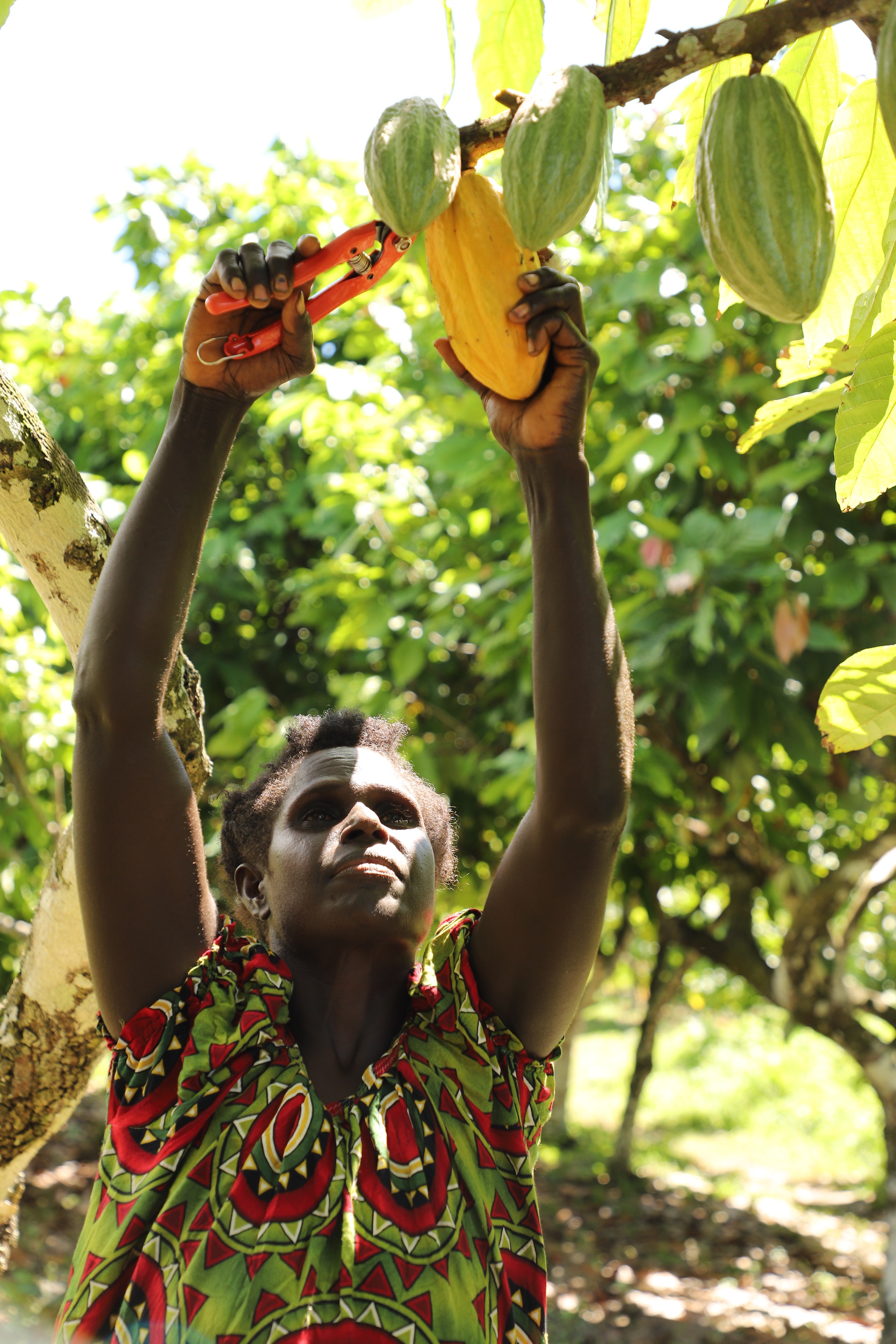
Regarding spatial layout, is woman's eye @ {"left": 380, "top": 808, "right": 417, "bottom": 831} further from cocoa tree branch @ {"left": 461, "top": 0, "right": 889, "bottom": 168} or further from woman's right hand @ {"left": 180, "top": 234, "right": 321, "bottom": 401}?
cocoa tree branch @ {"left": 461, "top": 0, "right": 889, "bottom": 168}

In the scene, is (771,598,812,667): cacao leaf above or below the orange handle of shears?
above

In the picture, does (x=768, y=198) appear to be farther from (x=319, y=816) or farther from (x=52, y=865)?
(x=52, y=865)

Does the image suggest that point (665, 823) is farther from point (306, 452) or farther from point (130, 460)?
point (306, 452)

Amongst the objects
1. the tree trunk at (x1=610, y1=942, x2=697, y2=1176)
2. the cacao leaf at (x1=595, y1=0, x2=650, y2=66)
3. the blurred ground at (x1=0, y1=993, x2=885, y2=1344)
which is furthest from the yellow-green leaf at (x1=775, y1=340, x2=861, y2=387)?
the tree trunk at (x1=610, y1=942, x2=697, y2=1176)

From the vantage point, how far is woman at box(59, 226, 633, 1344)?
43.3 inches

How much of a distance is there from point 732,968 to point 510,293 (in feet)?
11.4

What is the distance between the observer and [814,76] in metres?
0.94

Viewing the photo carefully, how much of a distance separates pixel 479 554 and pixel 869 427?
2778 mm

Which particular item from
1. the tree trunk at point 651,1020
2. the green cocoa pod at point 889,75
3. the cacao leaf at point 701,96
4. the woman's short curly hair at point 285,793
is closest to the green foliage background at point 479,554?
the tree trunk at point 651,1020

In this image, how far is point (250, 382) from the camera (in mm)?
1199

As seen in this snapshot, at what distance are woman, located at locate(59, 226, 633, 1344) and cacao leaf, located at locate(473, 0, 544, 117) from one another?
0.22 meters

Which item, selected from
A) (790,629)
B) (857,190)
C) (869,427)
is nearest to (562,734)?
(869,427)

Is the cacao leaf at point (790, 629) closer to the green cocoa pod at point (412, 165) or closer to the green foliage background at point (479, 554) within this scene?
the green foliage background at point (479, 554)

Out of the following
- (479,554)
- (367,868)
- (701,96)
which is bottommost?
(367,868)
